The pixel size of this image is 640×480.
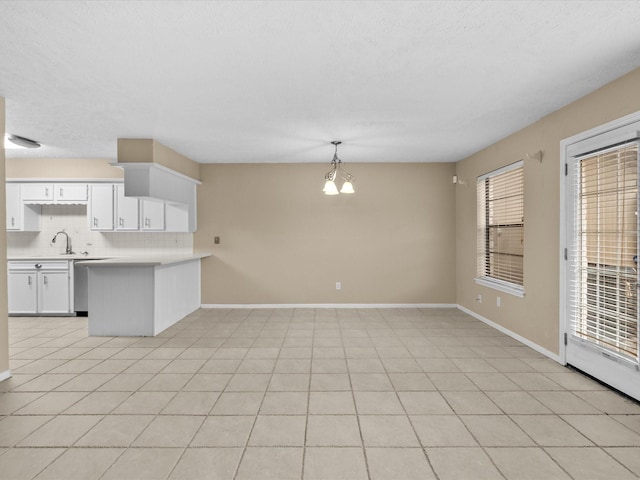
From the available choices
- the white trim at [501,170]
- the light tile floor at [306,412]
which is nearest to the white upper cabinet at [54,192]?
the light tile floor at [306,412]

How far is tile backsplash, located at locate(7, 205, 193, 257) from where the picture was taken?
6.15 meters

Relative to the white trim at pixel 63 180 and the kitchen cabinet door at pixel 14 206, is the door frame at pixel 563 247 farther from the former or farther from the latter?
the kitchen cabinet door at pixel 14 206

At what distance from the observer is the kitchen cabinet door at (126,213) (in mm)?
5871

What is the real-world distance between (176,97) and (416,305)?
191 inches

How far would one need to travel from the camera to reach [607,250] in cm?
301

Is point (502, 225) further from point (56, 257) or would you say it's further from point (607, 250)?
point (56, 257)

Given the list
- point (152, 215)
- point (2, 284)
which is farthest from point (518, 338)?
point (152, 215)

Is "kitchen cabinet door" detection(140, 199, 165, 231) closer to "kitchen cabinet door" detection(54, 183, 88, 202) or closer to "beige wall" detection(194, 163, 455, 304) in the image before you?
"beige wall" detection(194, 163, 455, 304)

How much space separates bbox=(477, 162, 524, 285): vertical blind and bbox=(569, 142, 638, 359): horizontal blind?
41.1 inches

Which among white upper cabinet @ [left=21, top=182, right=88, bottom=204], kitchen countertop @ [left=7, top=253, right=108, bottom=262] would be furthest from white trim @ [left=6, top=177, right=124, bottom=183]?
kitchen countertop @ [left=7, top=253, right=108, bottom=262]

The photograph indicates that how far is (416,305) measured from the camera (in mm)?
6262

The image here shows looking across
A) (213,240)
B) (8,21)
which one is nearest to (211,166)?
(213,240)

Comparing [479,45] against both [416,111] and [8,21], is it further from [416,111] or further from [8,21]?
[8,21]

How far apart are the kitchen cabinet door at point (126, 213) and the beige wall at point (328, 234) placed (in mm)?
1005
